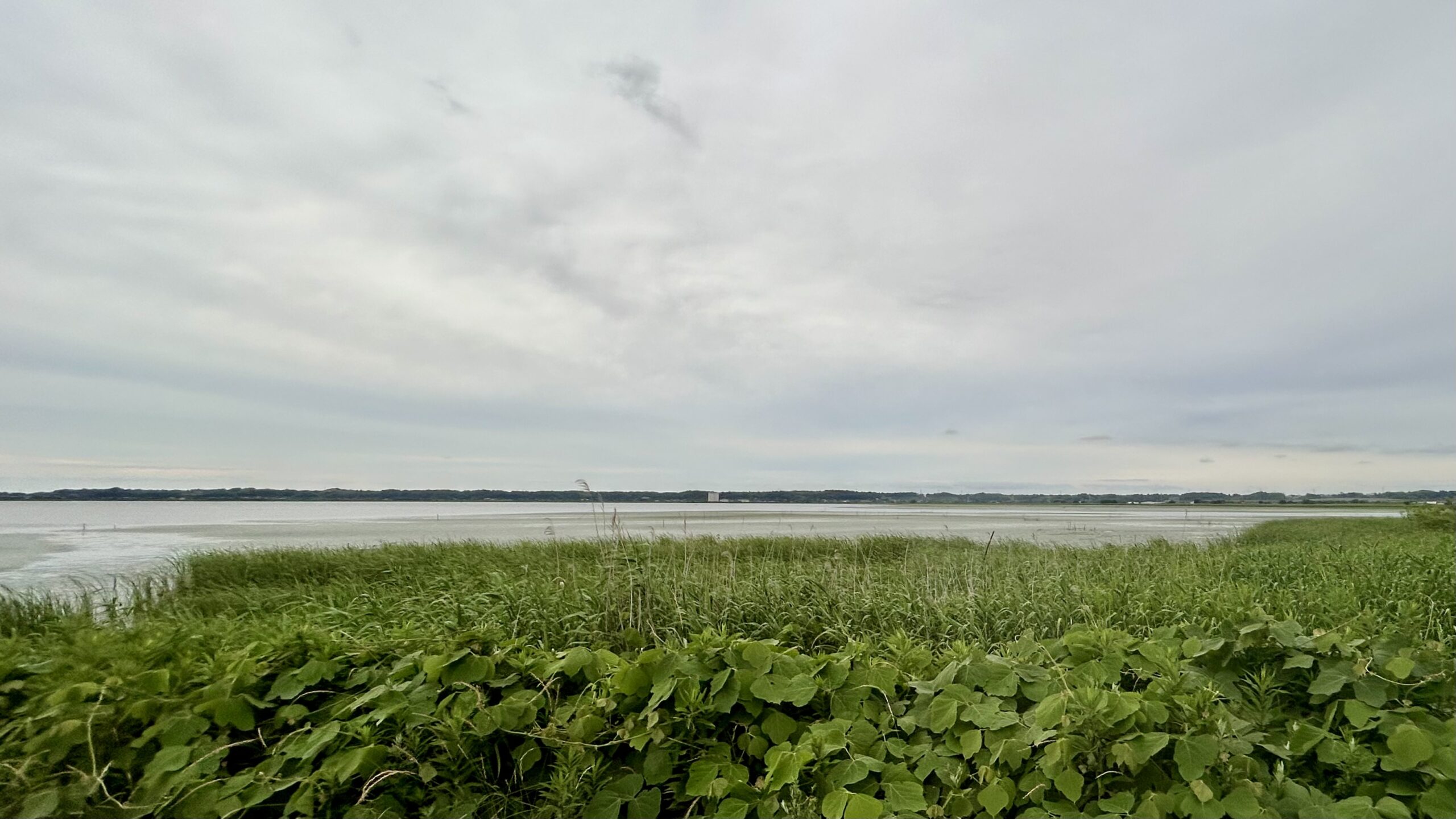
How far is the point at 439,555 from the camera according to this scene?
41.6 ft

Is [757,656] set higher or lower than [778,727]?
higher

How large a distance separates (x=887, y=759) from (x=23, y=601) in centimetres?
1073

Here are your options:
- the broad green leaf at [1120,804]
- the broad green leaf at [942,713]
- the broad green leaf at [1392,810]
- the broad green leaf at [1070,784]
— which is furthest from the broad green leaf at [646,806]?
the broad green leaf at [1392,810]

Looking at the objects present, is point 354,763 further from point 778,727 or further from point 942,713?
point 942,713

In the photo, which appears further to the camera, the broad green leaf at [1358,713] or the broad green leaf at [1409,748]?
the broad green leaf at [1358,713]

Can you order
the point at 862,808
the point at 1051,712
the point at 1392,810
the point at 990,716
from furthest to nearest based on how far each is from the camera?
the point at 990,716, the point at 1051,712, the point at 862,808, the point at 1392,810

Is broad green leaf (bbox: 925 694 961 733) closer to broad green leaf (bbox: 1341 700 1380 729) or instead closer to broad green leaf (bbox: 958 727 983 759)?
broad green leaf (bbox: 958 727 983 759)

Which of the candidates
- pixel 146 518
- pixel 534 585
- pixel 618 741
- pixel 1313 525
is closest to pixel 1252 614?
pixel 618 741

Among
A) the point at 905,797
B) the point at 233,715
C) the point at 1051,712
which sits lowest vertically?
the point at 905,797

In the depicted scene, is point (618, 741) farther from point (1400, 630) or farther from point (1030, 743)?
point (1400, 630)

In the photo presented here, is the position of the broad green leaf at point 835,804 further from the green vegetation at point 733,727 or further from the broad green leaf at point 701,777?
the broad green leaf at point 701,777

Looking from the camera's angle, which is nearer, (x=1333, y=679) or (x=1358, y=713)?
(x=1358, y=713)

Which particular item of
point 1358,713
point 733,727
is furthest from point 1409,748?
point 733,727

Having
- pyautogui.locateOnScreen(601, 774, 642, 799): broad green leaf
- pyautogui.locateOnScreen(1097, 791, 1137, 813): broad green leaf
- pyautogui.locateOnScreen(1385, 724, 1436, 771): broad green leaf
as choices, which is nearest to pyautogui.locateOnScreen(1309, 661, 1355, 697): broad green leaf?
pyautogui.locateOnScreen(1385, 724, 1436, 771): broad green leaf
